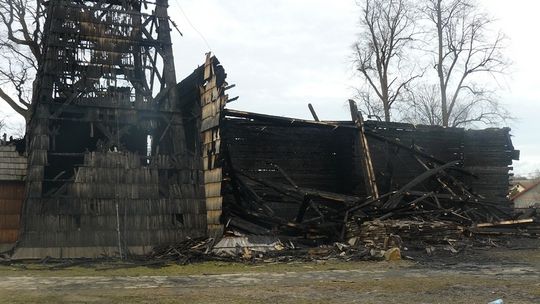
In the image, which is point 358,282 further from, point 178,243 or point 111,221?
point 111,221

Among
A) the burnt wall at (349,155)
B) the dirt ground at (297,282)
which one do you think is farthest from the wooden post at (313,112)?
the dirt ground at (297,282)

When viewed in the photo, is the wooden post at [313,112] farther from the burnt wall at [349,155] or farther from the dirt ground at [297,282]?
the dirt ground at [297,282]

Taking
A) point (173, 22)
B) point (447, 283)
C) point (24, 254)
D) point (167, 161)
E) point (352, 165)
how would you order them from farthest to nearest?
point (352, 165) → point (173, 22) → point (167, 161) → point (24, 254) → point (447, 283)

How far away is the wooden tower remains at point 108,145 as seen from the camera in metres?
15.9

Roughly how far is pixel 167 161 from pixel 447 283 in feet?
33.2

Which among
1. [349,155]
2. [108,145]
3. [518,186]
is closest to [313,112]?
[349,155]

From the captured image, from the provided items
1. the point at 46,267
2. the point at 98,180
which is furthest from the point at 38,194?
the point at 46,267

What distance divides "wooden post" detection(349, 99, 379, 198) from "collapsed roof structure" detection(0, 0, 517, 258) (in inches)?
2.1

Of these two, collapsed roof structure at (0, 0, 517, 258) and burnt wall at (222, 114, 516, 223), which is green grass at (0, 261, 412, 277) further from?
burnt wall at (222, 114, 516, 223)

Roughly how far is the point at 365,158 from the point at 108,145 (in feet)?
30.6

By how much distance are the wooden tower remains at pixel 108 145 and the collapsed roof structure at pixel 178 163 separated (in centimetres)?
4

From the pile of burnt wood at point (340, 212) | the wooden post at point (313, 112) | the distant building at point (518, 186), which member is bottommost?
the pile of burnt wood at point (340, 212)

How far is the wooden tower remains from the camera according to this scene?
1587cm

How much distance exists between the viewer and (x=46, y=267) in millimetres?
13617
